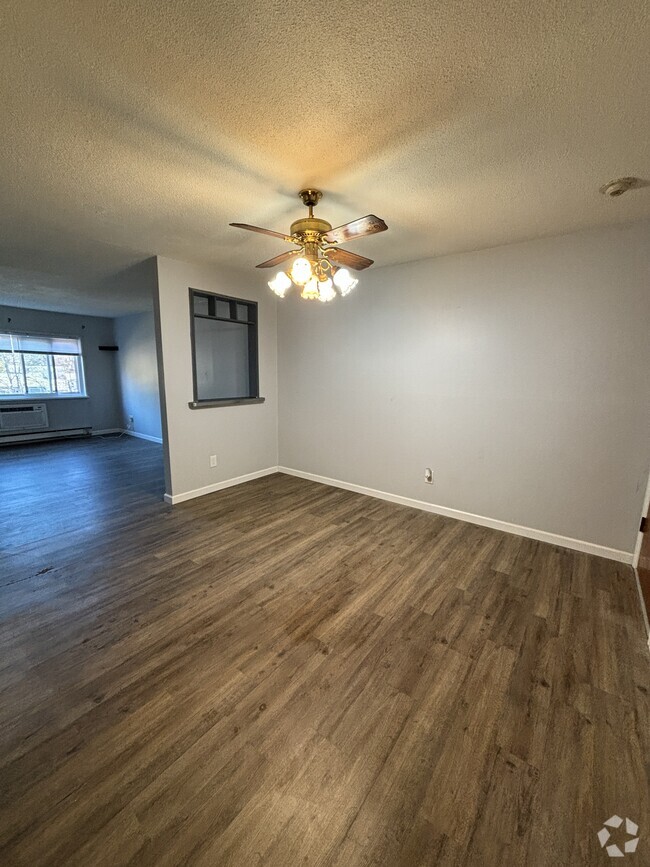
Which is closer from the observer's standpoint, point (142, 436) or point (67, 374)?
point (67, 374)

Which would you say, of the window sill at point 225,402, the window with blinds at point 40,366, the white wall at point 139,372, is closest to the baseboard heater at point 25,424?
the window with blinds at point 40,366

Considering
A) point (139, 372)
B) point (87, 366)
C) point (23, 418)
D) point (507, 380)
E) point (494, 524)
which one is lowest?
point (494, 524)

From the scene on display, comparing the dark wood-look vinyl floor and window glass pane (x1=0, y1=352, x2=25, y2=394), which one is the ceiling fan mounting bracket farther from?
window glass pane (x1=0, y1=352, x2=25, y2=394)

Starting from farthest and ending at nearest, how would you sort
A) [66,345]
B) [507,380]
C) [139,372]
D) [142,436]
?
[142,436] < [139,372] < [66,345] < [507,380]

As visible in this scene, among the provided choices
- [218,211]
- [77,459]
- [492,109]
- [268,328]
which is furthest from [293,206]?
[77,459]

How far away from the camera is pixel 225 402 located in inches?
163

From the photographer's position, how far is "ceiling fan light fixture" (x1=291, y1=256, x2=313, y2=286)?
1.94 m

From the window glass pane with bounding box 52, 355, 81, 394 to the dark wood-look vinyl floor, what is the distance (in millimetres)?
5111

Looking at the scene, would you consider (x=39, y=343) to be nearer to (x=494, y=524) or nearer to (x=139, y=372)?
(x=139, y=372)

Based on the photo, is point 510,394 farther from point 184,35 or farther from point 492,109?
point 184,35

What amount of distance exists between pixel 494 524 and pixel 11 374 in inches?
324

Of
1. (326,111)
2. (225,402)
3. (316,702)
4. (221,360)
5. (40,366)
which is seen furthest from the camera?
(40,366)

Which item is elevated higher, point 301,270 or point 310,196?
point 310,196

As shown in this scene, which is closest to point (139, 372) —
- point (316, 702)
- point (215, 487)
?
point (215, 487)
